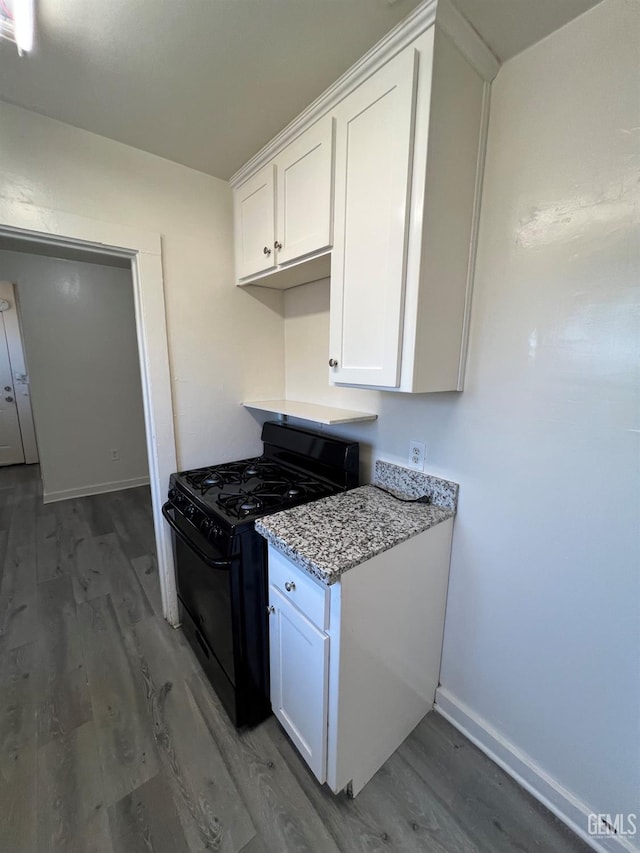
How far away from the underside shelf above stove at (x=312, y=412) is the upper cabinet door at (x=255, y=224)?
696mm

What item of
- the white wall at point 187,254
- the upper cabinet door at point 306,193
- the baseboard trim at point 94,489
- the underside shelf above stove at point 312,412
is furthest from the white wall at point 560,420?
the baseboard trim at point 94,489

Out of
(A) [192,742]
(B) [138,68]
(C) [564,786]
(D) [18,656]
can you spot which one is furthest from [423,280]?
(D) [18,656]

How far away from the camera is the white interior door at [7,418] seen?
435 centimetres

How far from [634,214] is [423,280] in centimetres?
53

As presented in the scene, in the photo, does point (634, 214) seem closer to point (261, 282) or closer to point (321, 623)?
point (321, 623)

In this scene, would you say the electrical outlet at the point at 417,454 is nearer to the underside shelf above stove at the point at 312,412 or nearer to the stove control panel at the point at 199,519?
the underside shelf above stove at the point at 312,412

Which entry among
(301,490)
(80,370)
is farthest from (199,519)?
(80,370)

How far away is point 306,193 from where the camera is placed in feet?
4.43

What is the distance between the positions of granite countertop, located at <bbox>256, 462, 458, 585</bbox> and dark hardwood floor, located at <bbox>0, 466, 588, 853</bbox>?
0.87 metres

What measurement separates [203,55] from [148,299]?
36.0 inches

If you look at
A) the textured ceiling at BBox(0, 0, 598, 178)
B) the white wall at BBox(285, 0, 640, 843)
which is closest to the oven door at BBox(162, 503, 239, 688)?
the white wall at BBox(285, 0, 640, 843)

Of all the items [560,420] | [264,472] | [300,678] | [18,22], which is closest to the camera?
[18,22]

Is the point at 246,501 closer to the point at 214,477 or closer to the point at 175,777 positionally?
the point at 214,477

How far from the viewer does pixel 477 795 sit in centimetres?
120
